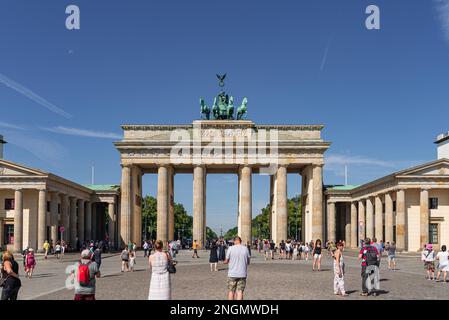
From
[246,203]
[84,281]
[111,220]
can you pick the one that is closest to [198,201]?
[246,203]

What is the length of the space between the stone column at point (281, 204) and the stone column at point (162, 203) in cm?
1555

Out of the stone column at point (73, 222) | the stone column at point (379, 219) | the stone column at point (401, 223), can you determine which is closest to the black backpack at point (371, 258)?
the stone column at point (401, 223)

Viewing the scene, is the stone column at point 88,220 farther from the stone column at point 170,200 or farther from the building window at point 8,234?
the building window at point 8,234

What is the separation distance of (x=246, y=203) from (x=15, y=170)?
30971 mm

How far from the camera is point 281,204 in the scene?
248ft

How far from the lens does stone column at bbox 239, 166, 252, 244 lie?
75.6 m

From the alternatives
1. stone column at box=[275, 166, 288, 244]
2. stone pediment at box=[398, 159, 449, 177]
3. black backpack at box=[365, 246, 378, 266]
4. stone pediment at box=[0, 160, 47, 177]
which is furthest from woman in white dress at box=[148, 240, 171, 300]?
stone column at box=[275, 166, 288, 244]

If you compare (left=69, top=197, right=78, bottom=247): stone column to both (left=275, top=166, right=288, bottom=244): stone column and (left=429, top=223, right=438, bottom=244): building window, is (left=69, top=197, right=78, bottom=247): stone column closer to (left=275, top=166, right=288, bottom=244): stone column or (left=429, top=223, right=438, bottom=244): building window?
(left=275, top=166, right=288, bottom=244): stone column

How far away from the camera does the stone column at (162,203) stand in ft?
248

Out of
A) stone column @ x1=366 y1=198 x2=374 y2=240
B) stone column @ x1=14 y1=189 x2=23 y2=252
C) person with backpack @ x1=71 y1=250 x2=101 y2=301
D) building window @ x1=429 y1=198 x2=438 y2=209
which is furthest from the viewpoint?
stone column @ x1=366 y1=198 x2=374 y2=240

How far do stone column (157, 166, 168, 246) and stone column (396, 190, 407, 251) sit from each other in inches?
1230

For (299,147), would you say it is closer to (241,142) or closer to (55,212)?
(241,142)
